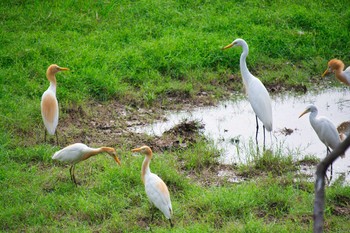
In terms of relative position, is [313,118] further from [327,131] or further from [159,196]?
[159,196]

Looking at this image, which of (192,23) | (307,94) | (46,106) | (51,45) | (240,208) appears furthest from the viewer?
(192,23)

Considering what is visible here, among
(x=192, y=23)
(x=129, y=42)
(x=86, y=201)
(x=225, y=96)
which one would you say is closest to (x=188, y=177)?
(x=86, y=201)

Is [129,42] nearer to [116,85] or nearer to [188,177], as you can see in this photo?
[116,85]

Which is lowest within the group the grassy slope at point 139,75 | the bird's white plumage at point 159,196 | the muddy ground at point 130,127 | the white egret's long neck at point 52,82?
the muddy ground at point 130,127

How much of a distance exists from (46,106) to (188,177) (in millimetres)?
1816

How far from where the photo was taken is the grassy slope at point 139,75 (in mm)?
5129

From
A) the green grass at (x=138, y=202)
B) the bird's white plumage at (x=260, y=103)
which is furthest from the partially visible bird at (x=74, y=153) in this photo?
the bird's white plumage at (x=260, y=103)

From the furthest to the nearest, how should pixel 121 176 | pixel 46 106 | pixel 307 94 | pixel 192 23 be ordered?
pixel 192 23 < pixel 307 94 < pixel 46 106 < pixel 121 176

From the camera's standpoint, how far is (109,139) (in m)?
6.88

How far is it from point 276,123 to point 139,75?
218 centimetres

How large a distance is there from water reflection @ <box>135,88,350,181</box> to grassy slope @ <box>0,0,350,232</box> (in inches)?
17.7

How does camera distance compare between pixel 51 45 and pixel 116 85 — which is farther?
pixel 51 45

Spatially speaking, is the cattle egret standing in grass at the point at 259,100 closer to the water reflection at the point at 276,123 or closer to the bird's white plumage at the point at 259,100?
the bird's white plumage at the point at 259,100

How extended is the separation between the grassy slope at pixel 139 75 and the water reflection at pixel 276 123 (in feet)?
1.47
